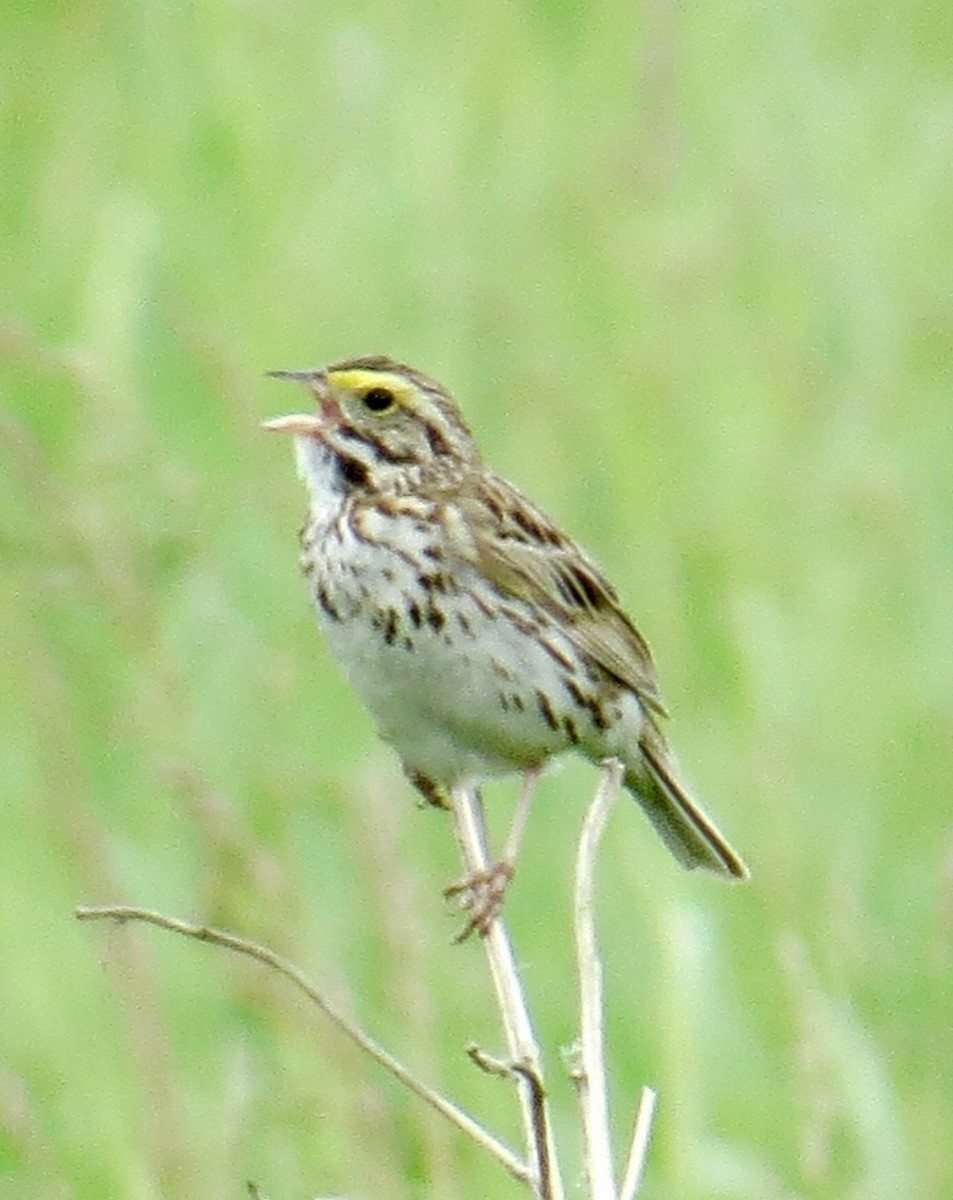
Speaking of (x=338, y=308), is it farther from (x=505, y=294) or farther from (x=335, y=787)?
(x=335, y=787)

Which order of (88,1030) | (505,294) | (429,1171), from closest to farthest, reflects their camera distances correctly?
(429,1171)
(88,1030)
(505,294)

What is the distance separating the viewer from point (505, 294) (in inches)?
311

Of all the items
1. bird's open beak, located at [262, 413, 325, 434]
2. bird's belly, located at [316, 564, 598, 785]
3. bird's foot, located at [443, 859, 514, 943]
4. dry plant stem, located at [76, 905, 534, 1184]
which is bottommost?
dry plant stem, located at [76, 905, 534, 1184]

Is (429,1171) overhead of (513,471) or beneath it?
beneath

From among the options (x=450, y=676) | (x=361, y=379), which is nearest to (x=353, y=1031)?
(x=450, y=676)

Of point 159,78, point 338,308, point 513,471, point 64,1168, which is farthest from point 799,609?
point 64,1168

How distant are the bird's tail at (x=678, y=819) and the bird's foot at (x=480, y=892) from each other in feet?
1.52

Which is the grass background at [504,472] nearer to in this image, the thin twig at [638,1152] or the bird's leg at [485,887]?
the bird's leg at [485,887]

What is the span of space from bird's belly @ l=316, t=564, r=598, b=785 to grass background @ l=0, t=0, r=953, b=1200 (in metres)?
0.14

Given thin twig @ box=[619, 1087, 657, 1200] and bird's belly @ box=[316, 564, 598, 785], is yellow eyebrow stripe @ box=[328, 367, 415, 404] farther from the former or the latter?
thin twig @ box=[619, 1087, 657, 1200]

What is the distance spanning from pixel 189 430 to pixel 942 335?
1.77 metres

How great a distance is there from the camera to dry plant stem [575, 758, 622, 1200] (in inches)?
153

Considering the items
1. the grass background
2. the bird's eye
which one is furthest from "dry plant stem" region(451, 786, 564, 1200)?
the bird's eye

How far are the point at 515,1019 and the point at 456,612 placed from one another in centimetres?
142
